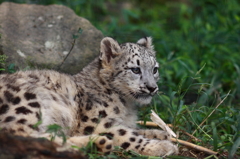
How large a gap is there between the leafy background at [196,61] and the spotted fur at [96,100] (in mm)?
466

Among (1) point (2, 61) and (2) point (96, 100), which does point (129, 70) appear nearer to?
(2) point (96, 100)

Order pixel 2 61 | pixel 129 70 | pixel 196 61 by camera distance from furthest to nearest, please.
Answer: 1. pixel 196 61
2. pixel 2 61
3. pixel 129 70

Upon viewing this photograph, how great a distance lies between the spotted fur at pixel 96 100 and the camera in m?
4.28

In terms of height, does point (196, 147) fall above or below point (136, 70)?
below

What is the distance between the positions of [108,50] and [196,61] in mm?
3182

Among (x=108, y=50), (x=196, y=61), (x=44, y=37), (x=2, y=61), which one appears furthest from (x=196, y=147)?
(x=196, y=61)

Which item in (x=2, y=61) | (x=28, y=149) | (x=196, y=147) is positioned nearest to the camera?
(x=28, y=149)

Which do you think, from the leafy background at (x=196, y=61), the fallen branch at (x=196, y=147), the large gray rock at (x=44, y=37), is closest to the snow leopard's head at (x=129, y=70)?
the leafy background at (x=196, y=61)

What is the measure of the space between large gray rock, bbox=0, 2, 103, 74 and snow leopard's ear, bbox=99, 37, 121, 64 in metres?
0.98

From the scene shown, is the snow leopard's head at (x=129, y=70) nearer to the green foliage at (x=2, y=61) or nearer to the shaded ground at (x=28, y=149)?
the green foliage at (x=2, y=61)

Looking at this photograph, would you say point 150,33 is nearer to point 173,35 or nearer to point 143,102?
point 173,35

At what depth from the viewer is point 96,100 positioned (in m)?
5.03

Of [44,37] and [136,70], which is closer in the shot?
[136,70]

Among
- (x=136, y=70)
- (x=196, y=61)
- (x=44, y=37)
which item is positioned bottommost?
(x=196, y=61)
